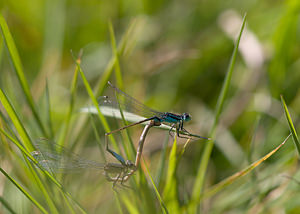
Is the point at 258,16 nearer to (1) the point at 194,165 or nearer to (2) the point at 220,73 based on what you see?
(2) the point at 220,73

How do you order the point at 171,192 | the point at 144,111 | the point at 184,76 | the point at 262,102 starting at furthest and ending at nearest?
the point at 184,76
the point at 262,102
the point at 144,111
the point at 171,192

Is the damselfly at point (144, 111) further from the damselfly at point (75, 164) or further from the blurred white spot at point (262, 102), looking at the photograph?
the blurred white spot at point (262, 102)

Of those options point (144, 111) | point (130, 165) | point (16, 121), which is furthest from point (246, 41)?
point (16, 121)

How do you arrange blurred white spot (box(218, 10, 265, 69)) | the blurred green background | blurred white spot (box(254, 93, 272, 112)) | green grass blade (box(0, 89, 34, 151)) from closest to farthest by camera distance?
green grass blade (box(0, 89, 34, 151)) → the blurred green background → blurred white spot (box(254, 93, 272, 112)) → blurred white spot (box(218, 10, 265, 69))

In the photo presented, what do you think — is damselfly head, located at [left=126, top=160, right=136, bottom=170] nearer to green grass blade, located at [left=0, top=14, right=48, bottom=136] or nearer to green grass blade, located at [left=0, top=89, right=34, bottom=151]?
green grass blade, located at [left=0, top=89, right=34, bottom=151]

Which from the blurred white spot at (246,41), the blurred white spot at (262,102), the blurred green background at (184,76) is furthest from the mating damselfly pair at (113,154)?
the blurred white spot at (246,41)

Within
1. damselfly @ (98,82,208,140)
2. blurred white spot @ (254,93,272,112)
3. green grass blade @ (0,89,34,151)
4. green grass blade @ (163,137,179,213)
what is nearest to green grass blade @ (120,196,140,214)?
green grass blade @ (163,137,179,213)

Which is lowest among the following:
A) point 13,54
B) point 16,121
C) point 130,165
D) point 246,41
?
point 130,165

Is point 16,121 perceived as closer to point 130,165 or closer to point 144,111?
point 130,165

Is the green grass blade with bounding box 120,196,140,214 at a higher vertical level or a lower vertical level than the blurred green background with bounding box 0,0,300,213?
lower
